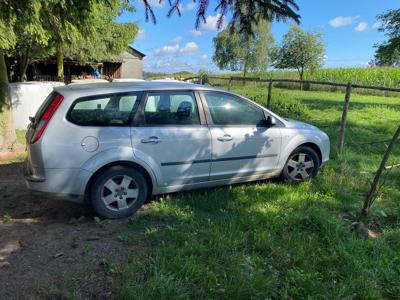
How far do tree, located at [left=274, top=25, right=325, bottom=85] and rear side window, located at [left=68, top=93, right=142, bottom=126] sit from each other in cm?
3951

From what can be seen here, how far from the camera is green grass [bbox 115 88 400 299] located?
3.00m

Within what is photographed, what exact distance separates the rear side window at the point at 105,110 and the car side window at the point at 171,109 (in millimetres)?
188

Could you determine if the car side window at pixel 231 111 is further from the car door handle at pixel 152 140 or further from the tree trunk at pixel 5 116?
the tree trunk at pixel 5 116

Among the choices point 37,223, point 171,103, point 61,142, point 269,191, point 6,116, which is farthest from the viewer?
point 6,116

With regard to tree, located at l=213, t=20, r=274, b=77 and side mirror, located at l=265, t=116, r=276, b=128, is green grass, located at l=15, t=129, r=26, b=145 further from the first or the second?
tree, located at l=213, t=20, r=274, b=77

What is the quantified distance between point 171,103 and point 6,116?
542 centimetres

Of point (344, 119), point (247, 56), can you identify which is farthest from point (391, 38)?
point (247, 56)

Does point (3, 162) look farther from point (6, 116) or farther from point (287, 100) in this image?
point (287, 100)

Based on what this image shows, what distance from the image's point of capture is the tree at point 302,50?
40.5m

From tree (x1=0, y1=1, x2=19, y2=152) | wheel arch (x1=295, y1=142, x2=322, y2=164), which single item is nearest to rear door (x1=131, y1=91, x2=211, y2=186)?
wheel arch (x1=295, y1=142, x2=322, y2=164)

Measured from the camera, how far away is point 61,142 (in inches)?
159

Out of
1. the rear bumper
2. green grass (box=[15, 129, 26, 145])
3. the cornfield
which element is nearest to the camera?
the rear bumper

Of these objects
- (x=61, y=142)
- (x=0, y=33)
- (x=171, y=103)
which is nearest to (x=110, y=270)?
(x=61, y=142)

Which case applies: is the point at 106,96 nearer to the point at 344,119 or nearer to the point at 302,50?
the point at 344,119
